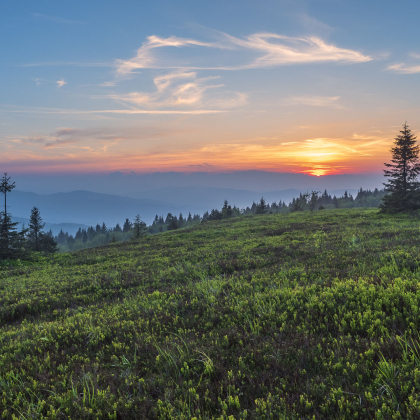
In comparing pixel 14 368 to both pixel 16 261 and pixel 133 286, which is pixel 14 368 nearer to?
pixel 133 286

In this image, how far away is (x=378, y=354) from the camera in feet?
11.8

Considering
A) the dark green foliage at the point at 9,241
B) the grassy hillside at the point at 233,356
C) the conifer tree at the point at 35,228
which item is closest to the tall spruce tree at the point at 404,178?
the grassy hillside at the point at 233,356

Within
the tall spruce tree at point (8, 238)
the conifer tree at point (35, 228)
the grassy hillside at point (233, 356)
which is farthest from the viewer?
the conifer tree at point (35, 228)

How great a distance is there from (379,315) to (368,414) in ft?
7.45

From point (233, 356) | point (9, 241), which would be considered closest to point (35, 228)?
point (9, 241)

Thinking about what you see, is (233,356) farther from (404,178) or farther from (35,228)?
(35,228)

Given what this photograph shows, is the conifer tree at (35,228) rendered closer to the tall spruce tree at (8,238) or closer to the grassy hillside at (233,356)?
the tall spruce tree at (8,238)

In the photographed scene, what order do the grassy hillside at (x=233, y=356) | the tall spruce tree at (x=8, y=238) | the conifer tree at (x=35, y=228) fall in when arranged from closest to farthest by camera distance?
the grassy hillside at (x=233, y=356)
the tall spruce tree at (x=8, y=238)
the conifer tree at (x=35, y=228)

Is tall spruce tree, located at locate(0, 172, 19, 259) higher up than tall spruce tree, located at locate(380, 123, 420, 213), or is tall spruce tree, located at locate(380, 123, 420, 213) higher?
tall spruce tree, located at locate(380, 123, 420, 213)

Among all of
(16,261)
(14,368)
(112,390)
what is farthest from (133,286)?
(16,261)

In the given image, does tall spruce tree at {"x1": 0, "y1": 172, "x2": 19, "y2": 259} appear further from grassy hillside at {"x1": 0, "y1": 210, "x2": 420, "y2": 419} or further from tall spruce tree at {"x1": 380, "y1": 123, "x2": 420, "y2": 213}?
tall spruce tree at {"x1": 380, "y1": 123, "x2": 420, "y2": 213}

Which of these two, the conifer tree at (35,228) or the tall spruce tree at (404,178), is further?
the conifer tree at (35,228)

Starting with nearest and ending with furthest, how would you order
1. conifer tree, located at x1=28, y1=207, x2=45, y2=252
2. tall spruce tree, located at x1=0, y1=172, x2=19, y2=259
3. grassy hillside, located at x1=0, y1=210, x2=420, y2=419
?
grassy hillside, located at x1=0, y1=210, x2=420, y2=419 → tall spruce tree, located at x1=0, y1=172, x2=19, y2=259 → conifer tree, located at x1=28, y1=207, x2=45, y2=252

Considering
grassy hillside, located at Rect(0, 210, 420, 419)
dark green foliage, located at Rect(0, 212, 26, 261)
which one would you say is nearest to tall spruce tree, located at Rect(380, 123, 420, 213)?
grassy hillside, located at Rect(0, 210, 420, 419)
